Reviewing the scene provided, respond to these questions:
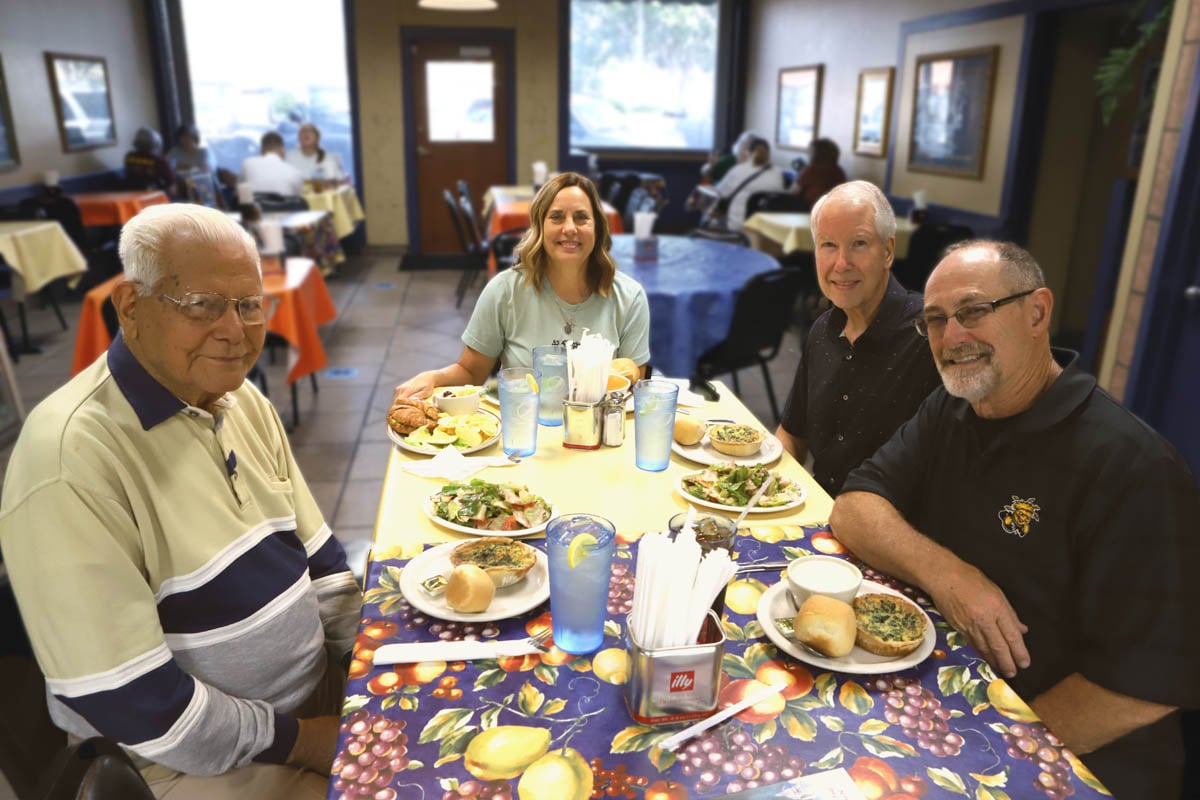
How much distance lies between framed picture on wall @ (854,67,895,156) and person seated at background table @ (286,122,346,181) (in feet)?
16.6

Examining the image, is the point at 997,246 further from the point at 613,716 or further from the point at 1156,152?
the point at 1156,152

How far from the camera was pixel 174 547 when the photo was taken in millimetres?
1139

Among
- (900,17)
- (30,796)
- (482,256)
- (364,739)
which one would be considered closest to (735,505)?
(364,739)

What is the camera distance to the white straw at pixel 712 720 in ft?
3.04

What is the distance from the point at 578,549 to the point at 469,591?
204 millimetres

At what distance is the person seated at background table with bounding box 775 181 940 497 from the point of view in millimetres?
1944

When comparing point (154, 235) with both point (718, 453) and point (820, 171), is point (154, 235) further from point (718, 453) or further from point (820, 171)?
point (820, 171)

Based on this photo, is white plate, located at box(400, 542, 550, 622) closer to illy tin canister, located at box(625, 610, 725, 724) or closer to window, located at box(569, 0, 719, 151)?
illy tin canister, located at box(625, 610, 725, 724)

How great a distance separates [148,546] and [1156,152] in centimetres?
372

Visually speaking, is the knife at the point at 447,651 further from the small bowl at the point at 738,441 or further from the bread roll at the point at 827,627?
the small bowl at the point at 738,441

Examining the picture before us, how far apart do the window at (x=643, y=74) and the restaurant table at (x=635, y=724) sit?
9.60 m

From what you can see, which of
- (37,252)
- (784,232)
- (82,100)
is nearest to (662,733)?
(784,232)

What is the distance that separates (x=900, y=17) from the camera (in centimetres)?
657

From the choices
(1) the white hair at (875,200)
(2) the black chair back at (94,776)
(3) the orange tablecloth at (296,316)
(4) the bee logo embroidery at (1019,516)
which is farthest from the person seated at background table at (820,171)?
(2) the black chair back at (94,776)
